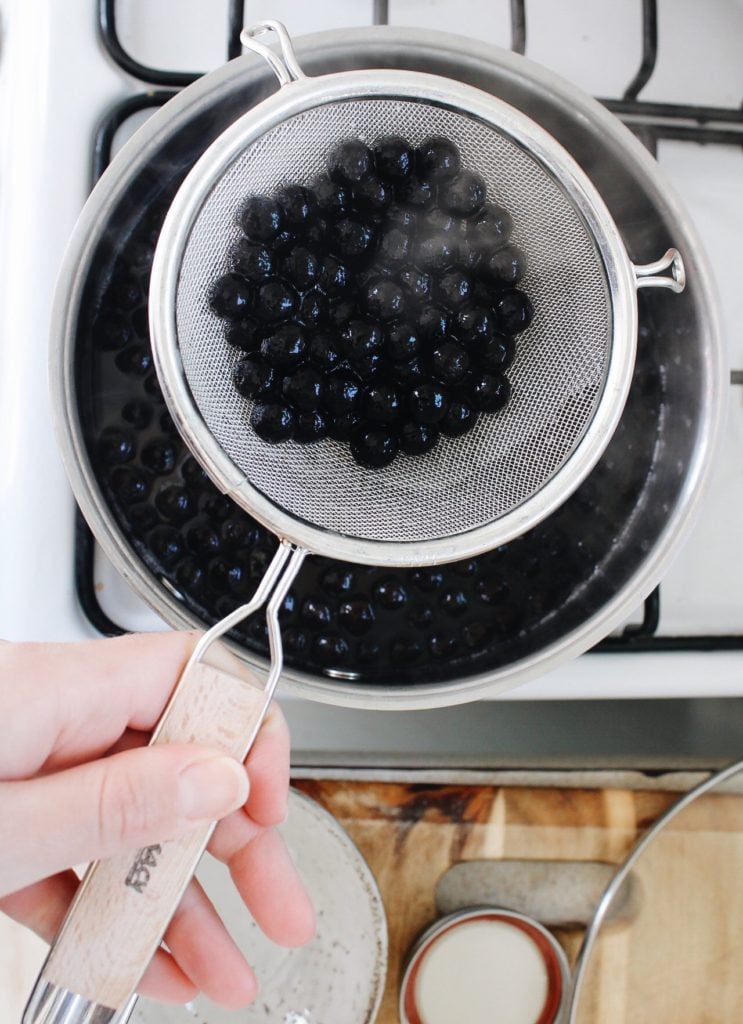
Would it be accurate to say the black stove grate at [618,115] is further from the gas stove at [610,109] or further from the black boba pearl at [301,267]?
the black boba pearl at [301,267]

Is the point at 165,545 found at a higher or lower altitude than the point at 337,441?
lower

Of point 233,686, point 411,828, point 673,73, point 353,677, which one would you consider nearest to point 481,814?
point 411,828

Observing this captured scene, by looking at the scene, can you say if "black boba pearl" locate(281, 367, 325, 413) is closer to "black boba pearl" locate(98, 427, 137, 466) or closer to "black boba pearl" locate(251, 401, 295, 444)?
"black boba pearl" locate(251, 401, 295, 444)

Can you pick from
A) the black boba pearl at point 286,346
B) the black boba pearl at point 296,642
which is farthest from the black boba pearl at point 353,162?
the black boba pearl at point 296,642

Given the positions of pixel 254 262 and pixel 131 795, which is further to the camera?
pixel 254 262

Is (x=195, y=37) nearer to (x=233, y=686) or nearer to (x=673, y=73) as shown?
(x=673, y=73)

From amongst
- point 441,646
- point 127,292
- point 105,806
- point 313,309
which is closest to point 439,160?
point 313,309

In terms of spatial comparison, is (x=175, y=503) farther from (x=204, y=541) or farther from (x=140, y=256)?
(x=140, y=256)
